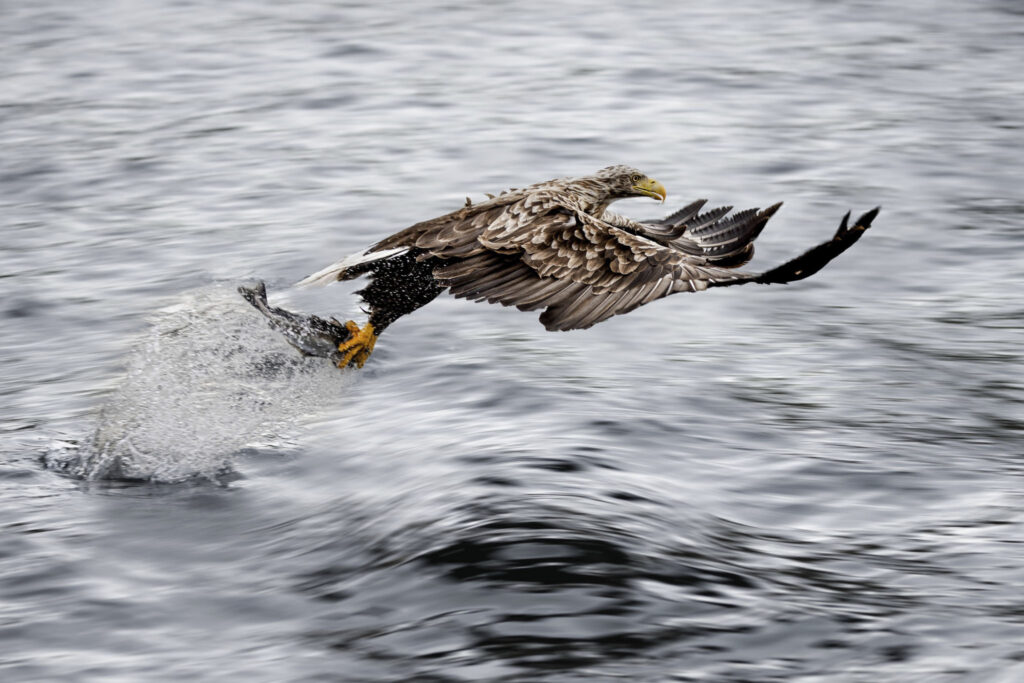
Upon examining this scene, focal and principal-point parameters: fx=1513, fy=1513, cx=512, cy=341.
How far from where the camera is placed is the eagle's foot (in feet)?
27.6

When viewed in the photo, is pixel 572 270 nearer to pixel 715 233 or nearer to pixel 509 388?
pixel 715 233

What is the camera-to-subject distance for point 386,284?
778 cm

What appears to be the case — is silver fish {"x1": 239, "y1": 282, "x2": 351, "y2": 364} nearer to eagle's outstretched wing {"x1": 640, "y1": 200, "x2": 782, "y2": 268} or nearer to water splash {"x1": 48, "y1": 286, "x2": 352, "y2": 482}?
water splash {"x1": 48, "y1": 286, "x2": 352, "y2": 482}

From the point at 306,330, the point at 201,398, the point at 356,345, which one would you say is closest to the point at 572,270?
the point at 356,345

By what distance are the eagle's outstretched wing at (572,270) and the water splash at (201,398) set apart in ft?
5.69

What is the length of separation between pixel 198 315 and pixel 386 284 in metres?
2.15

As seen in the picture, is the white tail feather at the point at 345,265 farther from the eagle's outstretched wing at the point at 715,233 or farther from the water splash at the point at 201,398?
the eagle's outstretched wing at the point at 715,233

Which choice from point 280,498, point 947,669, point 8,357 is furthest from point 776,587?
point 8,357

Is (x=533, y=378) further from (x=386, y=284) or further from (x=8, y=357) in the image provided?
(x=8, y=357)

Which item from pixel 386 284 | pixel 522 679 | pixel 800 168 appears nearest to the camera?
pixel 522 679

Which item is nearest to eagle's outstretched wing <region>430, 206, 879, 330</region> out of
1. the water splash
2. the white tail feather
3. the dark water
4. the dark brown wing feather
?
the dark brown wing feather

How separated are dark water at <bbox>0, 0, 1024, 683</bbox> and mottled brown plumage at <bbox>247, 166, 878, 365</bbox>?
92 centimetres

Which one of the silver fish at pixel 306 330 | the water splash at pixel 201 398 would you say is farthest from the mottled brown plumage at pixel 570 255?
the water splash at pixel 201 398

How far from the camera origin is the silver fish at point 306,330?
8.50 metres
